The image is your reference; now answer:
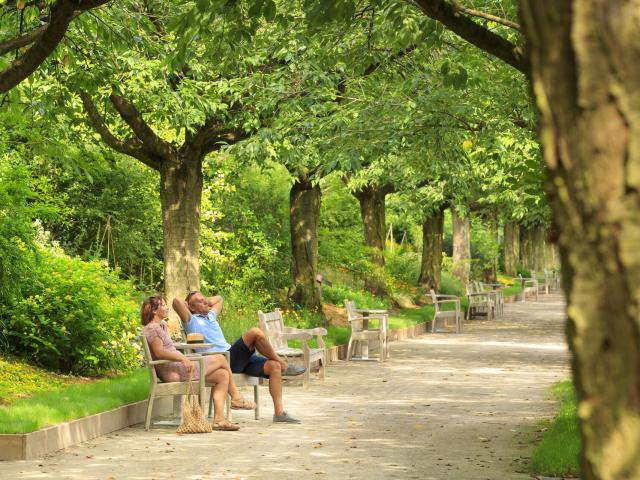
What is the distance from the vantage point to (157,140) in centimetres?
1942

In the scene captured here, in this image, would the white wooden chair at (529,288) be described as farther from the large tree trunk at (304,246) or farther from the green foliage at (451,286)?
the large tree trunk at (304,246)

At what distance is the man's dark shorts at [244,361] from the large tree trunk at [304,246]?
12.0 meters

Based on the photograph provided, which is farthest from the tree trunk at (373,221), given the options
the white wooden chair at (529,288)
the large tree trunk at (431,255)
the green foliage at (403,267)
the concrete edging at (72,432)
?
the concrete edging at (72,432)

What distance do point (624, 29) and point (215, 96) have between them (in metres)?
16.9

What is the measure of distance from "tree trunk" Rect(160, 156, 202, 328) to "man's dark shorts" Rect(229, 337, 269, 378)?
6.83 metres

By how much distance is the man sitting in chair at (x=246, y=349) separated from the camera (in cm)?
1220

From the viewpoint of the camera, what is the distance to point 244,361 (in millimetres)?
A: 12750

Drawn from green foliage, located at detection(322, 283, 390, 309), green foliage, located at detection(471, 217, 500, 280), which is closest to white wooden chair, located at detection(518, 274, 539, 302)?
green foliage, located at detection(471, 217, 500, 280)

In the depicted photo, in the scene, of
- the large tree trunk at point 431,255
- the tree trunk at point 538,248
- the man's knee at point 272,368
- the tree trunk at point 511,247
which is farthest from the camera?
the tree trunk at point 538,248

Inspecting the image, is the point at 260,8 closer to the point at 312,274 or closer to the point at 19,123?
the point at 19,123

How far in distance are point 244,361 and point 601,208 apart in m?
10.9

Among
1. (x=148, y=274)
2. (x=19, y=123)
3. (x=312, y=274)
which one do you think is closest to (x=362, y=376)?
(x=19, y=123)

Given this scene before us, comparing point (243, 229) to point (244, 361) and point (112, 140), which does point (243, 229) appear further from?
point (244, 361)

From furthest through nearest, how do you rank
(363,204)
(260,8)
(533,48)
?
(363,204) < (260,8) < (533,48)
